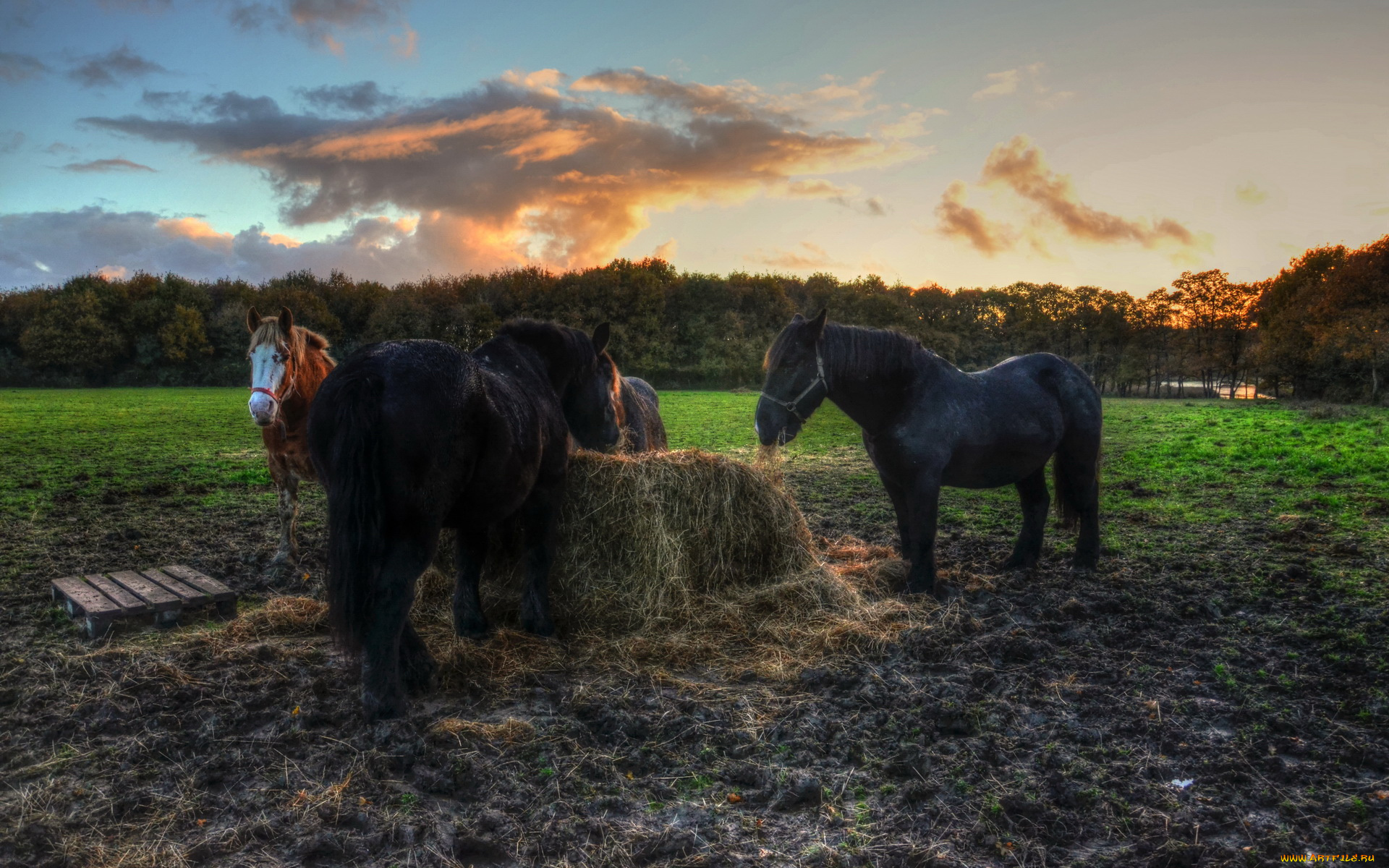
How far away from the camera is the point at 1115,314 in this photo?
5025 cm

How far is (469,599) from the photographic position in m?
4.64

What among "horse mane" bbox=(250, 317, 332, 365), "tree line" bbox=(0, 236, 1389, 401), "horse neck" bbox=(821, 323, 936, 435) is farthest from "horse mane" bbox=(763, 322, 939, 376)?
"tree line" bbox=(0, 236, 1389, 401)

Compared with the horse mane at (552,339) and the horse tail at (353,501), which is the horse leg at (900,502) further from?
the horse tail at (353,501)

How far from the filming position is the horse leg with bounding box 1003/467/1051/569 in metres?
6.13

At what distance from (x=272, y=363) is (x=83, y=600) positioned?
2133mm

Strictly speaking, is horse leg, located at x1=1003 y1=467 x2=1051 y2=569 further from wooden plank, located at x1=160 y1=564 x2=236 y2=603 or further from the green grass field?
wooden plank, located at x1=160 y1=564 x2=236 y2=603

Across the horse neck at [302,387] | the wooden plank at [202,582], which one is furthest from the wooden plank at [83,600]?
the horse neck at [302,387]

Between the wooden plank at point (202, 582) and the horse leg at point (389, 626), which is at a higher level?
the horse leg at point (389, 626)

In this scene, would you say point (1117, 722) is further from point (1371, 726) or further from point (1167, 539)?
point (1167, 539)

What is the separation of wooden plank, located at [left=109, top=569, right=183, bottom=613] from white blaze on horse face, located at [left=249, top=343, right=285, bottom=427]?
1.43m

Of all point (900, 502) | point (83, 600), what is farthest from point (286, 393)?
point (900, 502)

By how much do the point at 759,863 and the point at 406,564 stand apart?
2.10m

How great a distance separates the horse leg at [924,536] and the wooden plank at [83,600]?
569 cm

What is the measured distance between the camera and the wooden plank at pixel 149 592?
4.83 meters
